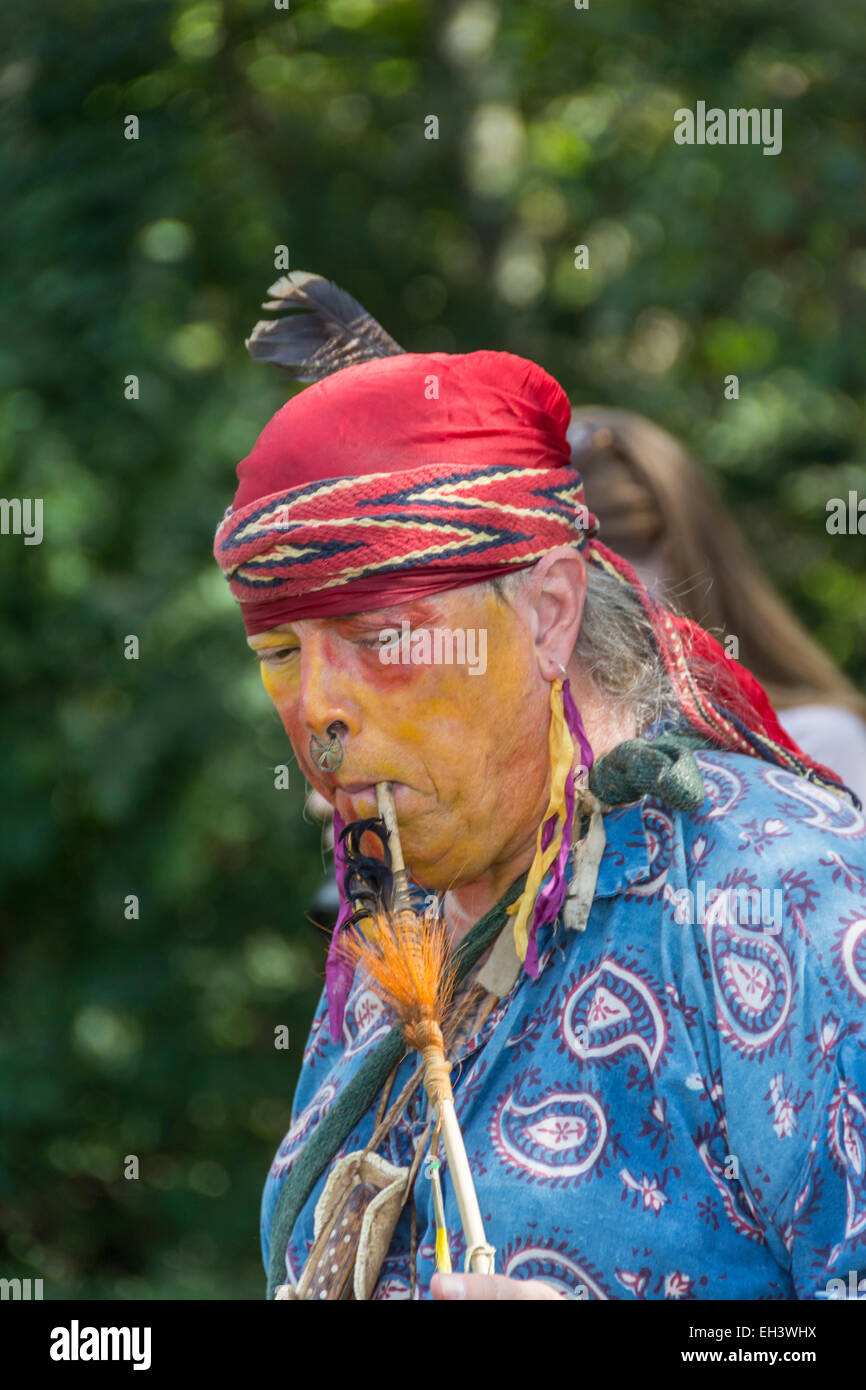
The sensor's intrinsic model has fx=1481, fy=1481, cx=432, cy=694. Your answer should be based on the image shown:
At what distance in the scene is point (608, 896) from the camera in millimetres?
1534

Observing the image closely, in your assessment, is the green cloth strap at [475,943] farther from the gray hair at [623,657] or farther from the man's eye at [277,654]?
the man's eye at [277,654]

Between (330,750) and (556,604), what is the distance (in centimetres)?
31

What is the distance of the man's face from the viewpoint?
5.04ft

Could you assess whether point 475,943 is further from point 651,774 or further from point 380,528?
point 380,528

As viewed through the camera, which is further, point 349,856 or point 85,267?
point 85,267

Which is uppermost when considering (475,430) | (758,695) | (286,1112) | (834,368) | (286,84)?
(286,84)

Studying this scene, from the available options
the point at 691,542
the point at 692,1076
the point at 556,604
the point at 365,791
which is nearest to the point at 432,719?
the point at 365,791

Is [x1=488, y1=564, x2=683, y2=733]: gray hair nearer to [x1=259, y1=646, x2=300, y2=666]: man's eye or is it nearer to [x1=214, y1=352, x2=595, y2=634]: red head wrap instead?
[x1=214, y1=352, x2=595, y2=634]: red head wrap

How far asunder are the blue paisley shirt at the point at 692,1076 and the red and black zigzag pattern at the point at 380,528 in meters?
0.34

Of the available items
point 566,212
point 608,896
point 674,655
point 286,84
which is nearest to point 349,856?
point 608,896

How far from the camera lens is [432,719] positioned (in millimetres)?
1543

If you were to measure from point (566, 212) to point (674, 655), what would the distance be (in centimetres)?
351
